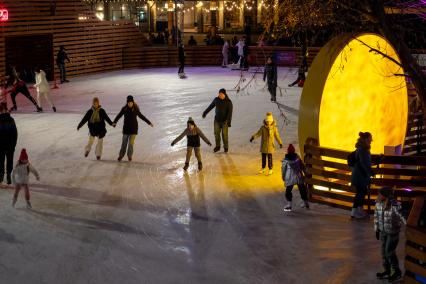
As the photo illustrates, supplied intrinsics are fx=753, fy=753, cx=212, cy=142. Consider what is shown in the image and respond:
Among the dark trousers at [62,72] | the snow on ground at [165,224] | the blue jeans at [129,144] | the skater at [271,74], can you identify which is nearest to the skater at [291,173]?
the snow on ground at [165,224]

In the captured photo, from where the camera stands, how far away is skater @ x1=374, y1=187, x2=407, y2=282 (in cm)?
921

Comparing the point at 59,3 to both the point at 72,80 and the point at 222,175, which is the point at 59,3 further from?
the point at 222,175

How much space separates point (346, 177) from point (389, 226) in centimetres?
339

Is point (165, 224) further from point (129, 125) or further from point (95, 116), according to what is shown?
point (95, 116)

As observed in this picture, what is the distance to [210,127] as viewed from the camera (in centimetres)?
1989

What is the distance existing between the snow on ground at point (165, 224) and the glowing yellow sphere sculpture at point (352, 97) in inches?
48.9

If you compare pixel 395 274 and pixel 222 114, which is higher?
pixel 222 114

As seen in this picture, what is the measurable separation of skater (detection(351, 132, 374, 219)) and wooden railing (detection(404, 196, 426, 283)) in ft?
9.60

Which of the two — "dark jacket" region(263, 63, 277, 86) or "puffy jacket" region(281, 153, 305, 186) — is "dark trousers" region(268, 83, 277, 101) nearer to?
"dark jacket" region(263, 63, 277, 86)

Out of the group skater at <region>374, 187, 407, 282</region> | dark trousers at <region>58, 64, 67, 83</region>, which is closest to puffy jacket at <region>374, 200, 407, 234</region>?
skater at <region>374, 187, 407, 282</region>

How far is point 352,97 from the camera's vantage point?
46.5 feet

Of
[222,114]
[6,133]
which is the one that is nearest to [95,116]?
[6,133]

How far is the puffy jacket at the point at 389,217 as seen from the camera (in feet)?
30.2

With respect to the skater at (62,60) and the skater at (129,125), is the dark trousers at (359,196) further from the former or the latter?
the skater at (62,60)
